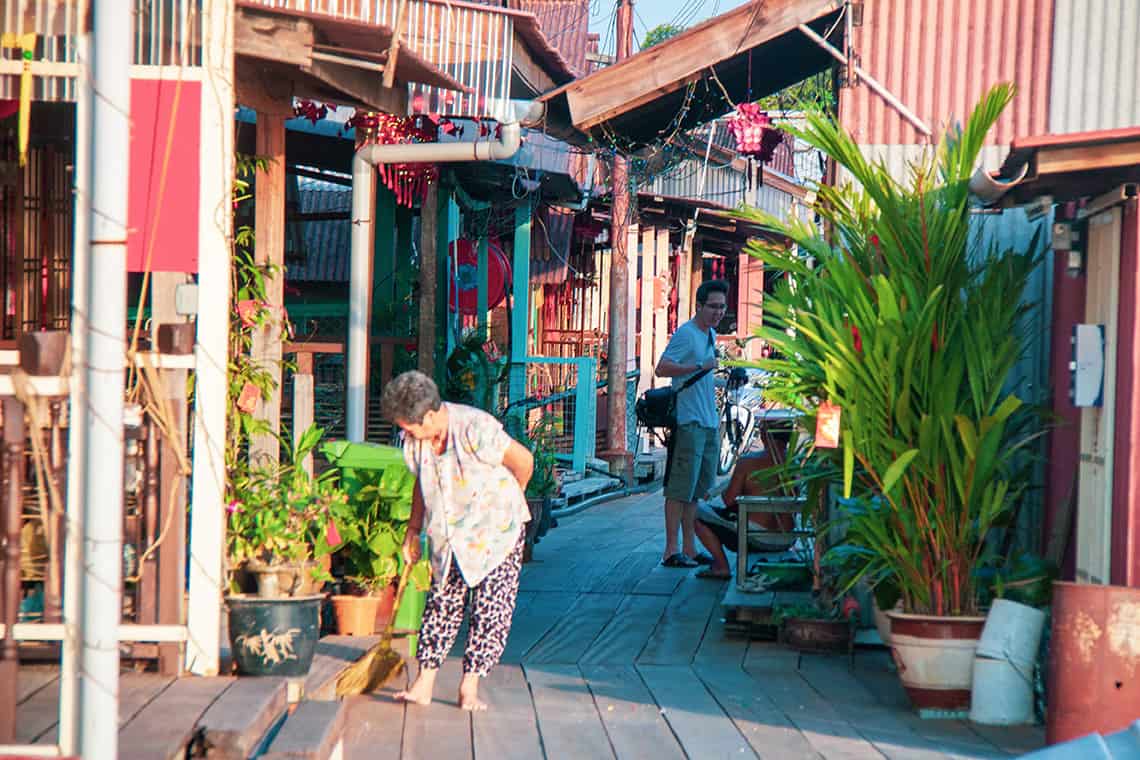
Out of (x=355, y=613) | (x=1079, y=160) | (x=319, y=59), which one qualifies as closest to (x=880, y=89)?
(x=1079, y=160)

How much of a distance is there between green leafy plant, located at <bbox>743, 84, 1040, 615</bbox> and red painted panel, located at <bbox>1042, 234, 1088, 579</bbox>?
0.30 metres

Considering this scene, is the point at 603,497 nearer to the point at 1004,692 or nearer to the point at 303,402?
the point at 303,402

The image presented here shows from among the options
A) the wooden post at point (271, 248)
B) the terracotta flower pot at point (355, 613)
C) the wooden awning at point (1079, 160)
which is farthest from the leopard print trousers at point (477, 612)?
the wooden awning at point (1079, 160)

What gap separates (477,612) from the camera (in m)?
6.02

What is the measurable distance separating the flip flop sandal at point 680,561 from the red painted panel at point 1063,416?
137 inches

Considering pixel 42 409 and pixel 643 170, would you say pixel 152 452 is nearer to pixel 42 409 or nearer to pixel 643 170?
pixel 42 409

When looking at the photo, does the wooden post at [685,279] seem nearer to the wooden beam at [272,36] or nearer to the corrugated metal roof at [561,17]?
the corrugated metal roof at [561,17]

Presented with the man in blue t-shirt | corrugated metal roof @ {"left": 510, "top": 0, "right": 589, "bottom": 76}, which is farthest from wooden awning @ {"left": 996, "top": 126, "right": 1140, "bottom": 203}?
corrugated metal roof @ {"left": 510, "top": 0, "right": 589, "bottom": 76}

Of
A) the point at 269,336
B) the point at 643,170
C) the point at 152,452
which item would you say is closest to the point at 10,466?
the point at 152,452

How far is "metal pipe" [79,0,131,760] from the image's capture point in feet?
11.0

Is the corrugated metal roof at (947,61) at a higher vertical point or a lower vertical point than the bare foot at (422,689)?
higher

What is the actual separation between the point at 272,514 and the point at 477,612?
0.94m

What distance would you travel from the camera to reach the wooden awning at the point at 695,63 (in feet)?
26.5

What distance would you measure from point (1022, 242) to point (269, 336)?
397 cm
